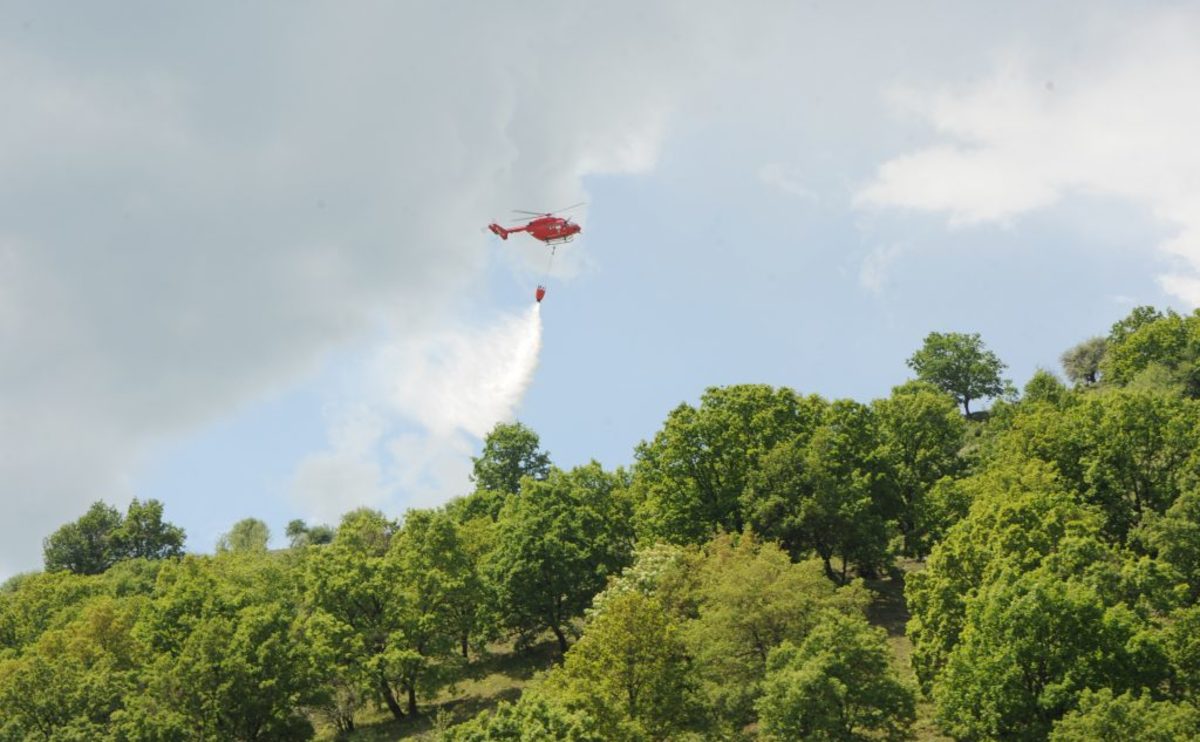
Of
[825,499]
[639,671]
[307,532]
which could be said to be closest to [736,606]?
[639,671]

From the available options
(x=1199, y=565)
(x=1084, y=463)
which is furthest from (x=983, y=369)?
(x=1199, y=565)

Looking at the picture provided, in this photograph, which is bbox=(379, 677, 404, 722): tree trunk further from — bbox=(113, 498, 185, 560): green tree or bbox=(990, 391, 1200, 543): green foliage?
bbox=(113, 498, 185, 560): green tree

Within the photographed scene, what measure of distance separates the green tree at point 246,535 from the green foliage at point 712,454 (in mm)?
78763

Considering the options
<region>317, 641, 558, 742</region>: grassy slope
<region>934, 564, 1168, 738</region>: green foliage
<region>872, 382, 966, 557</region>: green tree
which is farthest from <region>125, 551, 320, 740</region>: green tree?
<region>872, 382, 966, 557</region>: green tree

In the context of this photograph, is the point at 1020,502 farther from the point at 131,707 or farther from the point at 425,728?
the point at 131,707

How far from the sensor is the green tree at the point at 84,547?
5354 inches

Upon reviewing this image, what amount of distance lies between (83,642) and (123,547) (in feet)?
253

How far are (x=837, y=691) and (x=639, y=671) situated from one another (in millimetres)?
9239

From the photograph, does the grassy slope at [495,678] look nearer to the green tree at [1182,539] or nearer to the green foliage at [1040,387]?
the green tree at [1182,539]

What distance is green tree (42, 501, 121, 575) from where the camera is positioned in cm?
13600

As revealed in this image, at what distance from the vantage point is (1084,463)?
61281mm

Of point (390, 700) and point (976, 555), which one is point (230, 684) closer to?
point (390, 700)

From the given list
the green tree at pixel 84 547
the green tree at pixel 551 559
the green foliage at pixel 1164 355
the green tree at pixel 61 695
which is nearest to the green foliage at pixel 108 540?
the green tree at pixel 84 547

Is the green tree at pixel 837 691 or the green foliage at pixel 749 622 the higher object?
the green foliage at pixel 749 622
